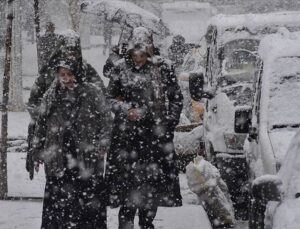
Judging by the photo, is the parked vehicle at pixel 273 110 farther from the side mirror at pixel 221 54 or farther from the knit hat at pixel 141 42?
the side mirror at pixel 221 54

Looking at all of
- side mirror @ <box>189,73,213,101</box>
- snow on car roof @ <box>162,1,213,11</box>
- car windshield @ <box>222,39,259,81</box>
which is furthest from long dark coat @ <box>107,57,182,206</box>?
snow on car roof @ <box>162,1,213,11</box>

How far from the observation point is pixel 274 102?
5367 millimetres

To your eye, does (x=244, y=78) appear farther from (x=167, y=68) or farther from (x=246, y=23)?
(x=167, y=68)

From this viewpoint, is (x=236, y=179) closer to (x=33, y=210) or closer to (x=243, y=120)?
(x=243, y=120)

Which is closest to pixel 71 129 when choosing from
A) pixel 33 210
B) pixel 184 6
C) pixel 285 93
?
pixel 285 93

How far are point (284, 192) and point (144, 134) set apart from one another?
2.07 m

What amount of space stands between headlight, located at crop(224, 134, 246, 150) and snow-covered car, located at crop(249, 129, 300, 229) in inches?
126

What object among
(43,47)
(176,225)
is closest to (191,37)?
(43,47)

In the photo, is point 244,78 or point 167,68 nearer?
point 167,68

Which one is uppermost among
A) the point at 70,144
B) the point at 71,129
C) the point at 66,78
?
the point at 66,78

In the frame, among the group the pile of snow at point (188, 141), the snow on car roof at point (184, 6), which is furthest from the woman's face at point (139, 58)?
the snow on car roof at point (184, 6)

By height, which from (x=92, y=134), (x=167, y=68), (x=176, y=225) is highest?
(x=167, y=68)

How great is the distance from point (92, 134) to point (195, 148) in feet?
13.5

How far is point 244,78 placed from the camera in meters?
8.56
